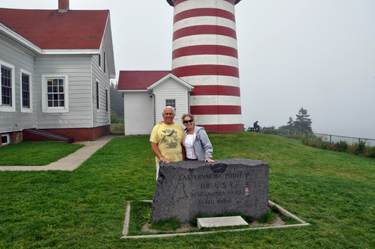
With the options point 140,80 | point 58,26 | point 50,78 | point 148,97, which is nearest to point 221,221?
point 50,78

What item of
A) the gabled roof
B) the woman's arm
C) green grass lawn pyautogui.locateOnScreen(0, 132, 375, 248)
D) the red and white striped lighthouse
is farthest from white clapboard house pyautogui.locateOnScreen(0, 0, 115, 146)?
the woman's arm

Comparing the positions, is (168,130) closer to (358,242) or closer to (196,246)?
(196,246)

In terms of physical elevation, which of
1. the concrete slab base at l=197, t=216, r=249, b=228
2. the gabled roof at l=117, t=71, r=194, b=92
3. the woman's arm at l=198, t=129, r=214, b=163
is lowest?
the concrete slab base at l=197, t=216, r=249, b=228

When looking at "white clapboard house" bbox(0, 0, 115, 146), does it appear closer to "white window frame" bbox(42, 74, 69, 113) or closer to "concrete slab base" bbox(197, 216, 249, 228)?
"white window frame" bbox(42, 74, 69, 113)

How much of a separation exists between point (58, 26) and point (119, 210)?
15.4 metres

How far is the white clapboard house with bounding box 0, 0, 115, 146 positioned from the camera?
12.9 meters

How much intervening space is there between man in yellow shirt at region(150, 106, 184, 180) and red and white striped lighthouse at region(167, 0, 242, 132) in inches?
632

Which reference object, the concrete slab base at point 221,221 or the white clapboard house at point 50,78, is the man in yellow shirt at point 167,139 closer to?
the concrete slab base at point 221,221

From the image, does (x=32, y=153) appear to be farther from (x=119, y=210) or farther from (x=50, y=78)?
(x=119, y=210)

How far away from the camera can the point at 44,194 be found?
581 centimetres

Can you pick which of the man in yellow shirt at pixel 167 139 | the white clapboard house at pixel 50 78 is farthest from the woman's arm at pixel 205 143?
the white clapboard house at pixel 50 78

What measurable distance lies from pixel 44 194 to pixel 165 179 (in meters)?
2.80

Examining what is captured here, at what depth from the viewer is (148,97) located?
21.1 m

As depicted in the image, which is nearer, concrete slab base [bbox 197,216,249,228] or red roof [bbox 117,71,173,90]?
concrete slab base [bbox 197,216,249,228]
